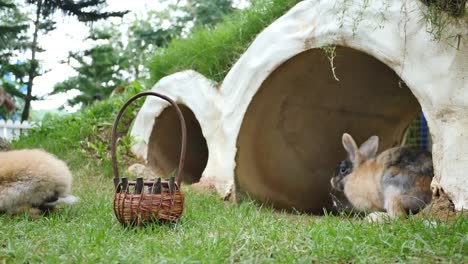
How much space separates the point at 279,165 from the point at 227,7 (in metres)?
8.06

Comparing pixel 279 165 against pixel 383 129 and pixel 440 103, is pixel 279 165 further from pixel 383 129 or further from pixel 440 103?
pixel 440 103

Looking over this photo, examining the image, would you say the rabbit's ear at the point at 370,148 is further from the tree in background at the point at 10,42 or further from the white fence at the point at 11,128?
the white fence at the point at 11,128

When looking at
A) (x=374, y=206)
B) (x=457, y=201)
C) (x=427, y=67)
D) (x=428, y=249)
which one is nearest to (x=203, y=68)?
(x=374, y=206)

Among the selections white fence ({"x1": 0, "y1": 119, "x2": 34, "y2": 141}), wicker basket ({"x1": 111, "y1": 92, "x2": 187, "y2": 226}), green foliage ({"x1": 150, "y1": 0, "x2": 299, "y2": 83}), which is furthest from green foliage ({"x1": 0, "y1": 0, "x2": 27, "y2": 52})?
wicker basket ({"x1": 111, "y1": 92, "x2": 187, "y2": 226})

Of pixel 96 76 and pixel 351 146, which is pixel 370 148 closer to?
pixel 351 146

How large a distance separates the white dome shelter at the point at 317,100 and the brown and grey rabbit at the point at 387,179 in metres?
0.48

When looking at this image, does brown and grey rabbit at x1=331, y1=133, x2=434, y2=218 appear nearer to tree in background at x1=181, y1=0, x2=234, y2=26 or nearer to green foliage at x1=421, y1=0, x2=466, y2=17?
green foliage at x1=421, y1=0, x2=466, y2=17

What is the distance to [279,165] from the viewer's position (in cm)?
604

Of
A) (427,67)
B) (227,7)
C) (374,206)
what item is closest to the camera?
(427,67)

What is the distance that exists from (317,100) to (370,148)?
99 cm

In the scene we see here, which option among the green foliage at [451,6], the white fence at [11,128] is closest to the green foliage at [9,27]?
the white fence at [11,128]

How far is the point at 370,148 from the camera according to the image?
202 inches

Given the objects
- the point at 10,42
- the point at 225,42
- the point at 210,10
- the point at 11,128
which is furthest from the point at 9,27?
the point at 210,10

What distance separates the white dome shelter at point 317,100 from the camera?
3793 millimetres
